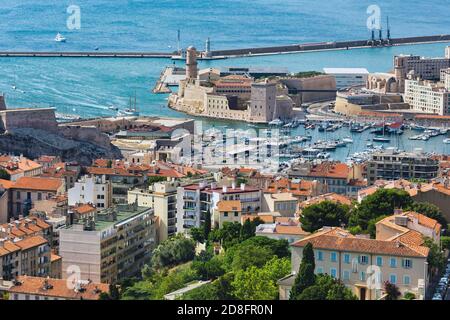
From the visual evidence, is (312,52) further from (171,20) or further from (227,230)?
(227,230)

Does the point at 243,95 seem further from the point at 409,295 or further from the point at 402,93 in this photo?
the point at 409,295

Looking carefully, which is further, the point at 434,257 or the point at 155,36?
the point at 155,36

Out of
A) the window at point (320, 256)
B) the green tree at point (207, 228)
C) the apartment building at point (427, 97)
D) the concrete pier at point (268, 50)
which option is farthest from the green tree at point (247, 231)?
the concrete pier at point (268, 50)

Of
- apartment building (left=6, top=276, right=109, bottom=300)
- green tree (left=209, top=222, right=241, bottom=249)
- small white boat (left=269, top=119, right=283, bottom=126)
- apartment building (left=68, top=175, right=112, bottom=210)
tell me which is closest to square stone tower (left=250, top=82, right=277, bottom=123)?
small white boat (left=269, top=119, right=283, bottom=126)

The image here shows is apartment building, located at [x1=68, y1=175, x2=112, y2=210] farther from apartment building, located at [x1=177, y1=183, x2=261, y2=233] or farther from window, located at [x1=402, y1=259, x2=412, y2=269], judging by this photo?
window, located at [x1=402, y1=259, x2=412, y2=269]

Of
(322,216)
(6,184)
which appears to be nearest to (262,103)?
(6,184)

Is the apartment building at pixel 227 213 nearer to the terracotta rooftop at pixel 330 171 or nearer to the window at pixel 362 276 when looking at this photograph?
the window at pixel 362 276
